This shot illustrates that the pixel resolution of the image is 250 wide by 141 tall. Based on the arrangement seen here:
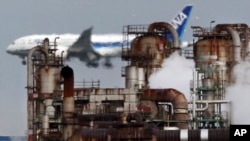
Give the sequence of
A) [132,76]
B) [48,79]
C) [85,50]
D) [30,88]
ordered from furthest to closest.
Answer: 1. [85,50]
2. [30,88]
3. [48,79]
4. [132,76]

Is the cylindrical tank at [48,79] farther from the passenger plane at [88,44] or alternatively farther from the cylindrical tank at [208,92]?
the cylindrical tank at [208,92]

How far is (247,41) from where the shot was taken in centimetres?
11994

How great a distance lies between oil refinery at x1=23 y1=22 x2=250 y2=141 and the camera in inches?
3406

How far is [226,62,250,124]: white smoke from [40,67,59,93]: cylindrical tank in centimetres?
1693

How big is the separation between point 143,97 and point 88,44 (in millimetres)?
37614

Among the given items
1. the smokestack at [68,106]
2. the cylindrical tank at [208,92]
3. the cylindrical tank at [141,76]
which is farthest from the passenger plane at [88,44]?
the smokestack at [68,106]

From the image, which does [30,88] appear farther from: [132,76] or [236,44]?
[236,44]

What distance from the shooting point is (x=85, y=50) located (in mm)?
135625

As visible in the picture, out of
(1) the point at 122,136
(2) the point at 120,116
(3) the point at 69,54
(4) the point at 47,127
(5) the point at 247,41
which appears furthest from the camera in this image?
(3) the point at 69,54

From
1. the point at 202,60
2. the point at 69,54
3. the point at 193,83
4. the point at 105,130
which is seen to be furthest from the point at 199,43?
the point at 105,130

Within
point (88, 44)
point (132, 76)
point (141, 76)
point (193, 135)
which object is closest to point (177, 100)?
point (132, 76)

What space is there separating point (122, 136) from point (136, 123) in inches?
53.5

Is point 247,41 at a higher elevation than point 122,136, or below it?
higher

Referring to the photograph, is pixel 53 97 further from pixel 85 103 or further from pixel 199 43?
pixel 199 43
